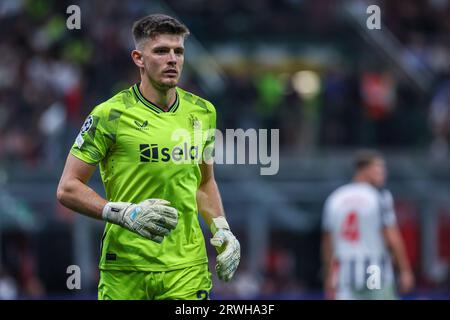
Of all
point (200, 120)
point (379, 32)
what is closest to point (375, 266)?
point (200, 120)

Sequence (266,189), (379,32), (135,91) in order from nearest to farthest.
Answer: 1. (135,91)
2. (266,189)
3. (379,32)

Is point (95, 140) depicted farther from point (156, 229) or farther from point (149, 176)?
point (156, 229)

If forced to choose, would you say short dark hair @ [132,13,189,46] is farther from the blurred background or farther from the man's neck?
the blurred background

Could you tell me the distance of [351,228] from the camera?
11406mm

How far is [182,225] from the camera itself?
6.34 m

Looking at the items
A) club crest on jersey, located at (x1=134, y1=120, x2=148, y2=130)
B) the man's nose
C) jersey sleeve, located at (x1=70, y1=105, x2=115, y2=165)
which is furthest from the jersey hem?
the man's nose

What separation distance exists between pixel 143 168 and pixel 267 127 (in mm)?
11335

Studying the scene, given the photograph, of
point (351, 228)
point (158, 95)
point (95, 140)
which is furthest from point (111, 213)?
point (351, 228)

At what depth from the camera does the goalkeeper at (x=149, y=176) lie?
6238 mm

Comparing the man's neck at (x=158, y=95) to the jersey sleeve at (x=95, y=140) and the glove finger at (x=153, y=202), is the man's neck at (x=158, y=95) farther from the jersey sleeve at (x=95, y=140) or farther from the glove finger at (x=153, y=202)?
the glove finger at (x=153, y=202)

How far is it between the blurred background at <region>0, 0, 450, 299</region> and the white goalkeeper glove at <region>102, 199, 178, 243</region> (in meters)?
9.27

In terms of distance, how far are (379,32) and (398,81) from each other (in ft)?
5.50

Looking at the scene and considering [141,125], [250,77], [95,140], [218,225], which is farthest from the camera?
[250,77]
